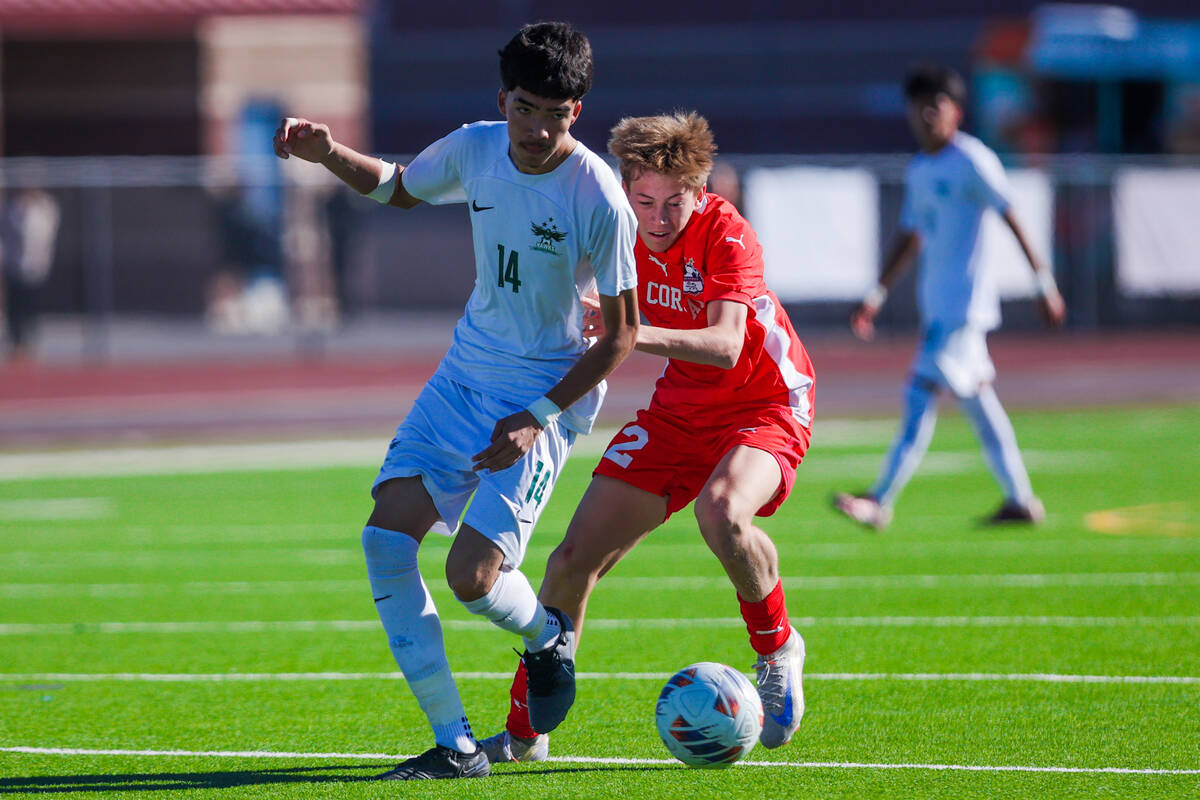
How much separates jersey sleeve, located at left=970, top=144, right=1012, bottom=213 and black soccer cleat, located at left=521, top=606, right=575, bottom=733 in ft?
18.1

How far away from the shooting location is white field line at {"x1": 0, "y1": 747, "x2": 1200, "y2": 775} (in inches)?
197

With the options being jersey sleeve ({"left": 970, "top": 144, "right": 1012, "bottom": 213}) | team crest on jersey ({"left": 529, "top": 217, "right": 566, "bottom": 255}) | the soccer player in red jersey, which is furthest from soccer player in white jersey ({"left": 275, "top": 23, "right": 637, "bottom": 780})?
jersey sleeve ({"left": 970, "top": 144, "right": 1012, "bottom": 213})

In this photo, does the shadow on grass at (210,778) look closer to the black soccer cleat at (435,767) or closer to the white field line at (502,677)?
the black soccer cleat at (435,767)

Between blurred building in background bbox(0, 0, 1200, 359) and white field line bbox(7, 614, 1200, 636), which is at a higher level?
blurred building in background bbox(0, 0, 1200, 359)

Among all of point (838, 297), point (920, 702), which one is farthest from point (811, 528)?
point (838, 297)

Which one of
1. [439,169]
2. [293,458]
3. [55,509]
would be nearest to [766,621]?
[439,169]

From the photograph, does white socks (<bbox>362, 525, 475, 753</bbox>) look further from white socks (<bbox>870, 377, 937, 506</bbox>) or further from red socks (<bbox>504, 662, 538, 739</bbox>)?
white socks (<bbox>870, 377, 937, 506</bbox>)

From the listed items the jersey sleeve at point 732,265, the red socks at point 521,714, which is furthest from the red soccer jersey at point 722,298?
the red socks at point 521,714

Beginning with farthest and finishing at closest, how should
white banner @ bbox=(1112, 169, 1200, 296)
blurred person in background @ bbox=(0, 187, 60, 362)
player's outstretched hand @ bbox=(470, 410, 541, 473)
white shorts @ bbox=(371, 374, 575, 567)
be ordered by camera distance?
white banner @ bbox=(1112, 169, 1200, 296) < blurred person in background @ bbox=(0, 187, 60, 362) < white shorts @ bbox=(371, 374, 575, 567) < player's outstretched hand @ bbox=(470, 410, 541, 473)

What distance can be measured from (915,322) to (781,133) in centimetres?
1047

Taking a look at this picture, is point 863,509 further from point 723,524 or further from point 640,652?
point 723,524

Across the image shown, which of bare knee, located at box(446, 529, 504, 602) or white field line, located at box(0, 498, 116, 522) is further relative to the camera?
white field line, located at box(0, 498, 116, 522)

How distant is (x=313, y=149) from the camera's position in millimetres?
5117

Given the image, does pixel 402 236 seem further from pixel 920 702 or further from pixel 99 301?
pixel 920 702
